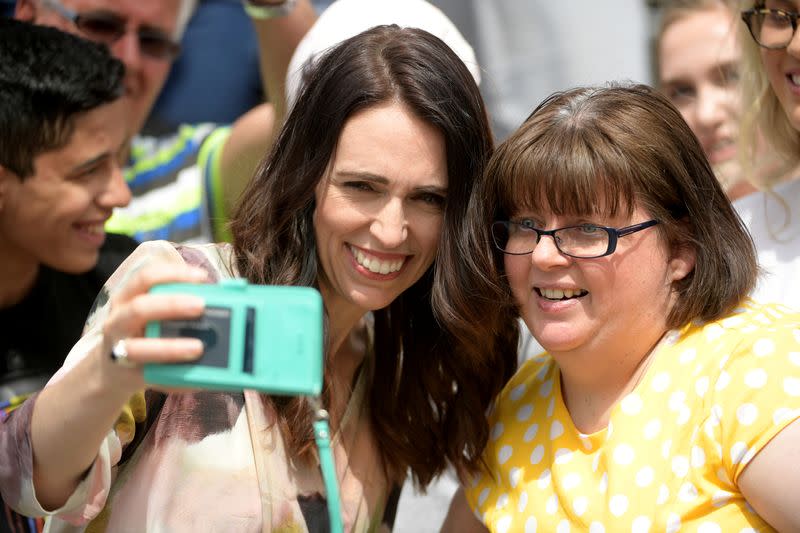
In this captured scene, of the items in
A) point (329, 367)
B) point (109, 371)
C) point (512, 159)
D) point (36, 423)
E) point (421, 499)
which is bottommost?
point (421, 499)

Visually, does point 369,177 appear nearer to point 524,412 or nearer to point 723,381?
point 524,412

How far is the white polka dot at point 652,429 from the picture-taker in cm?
185

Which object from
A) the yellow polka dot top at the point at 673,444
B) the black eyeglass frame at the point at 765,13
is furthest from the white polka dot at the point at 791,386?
the black eyeglass frame at the point at 765,13

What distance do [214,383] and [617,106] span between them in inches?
39.0

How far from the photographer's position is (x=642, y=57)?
12.3 feet

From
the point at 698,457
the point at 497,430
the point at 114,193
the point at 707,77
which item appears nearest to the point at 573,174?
the point at 698,457

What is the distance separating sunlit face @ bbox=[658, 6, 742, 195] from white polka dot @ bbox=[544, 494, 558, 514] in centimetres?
173

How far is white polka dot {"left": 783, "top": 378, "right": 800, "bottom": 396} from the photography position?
1677 mm

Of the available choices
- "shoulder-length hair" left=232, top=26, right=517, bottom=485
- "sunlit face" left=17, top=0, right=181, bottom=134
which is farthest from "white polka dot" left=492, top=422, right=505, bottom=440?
"sunlit face" left=17, top=0, right=181, bottom=134

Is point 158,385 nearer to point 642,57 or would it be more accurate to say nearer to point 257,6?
point 257,6

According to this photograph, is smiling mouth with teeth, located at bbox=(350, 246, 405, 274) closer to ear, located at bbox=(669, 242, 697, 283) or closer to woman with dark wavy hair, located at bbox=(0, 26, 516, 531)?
woman with dark wavy hair, located at bbox=(0, 26, 516, 531)

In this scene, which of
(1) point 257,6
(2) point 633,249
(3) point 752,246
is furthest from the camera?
(1) point 257,6

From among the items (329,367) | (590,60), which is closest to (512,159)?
(329,367)

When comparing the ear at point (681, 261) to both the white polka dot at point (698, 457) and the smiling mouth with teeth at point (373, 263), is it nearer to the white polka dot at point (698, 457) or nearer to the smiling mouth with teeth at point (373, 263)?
the white polka dot at point (698, 457)
